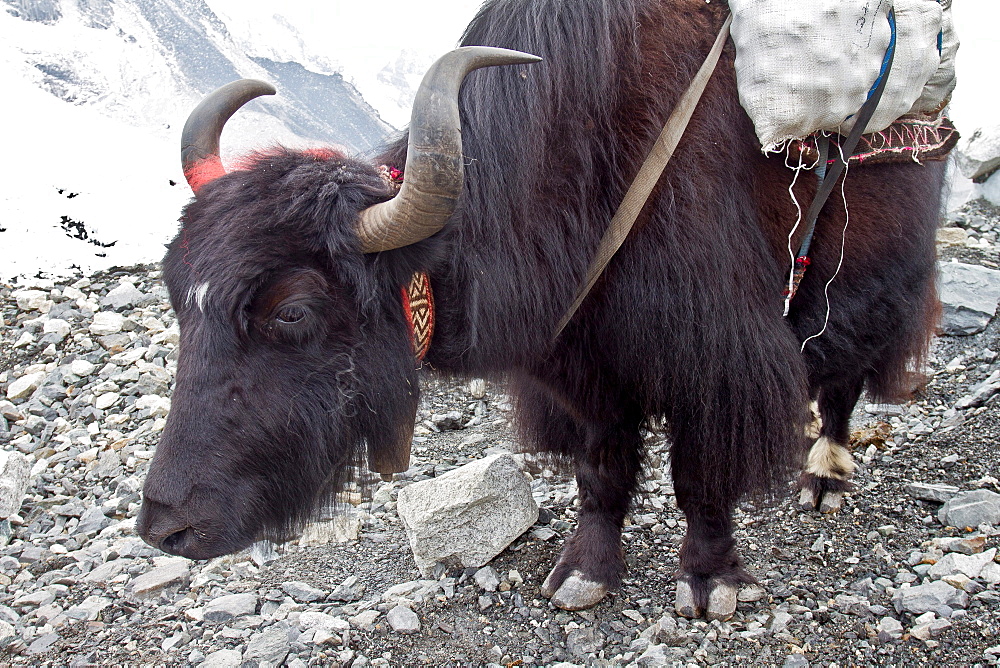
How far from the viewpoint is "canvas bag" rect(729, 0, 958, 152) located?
6.56ft

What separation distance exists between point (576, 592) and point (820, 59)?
1.76m

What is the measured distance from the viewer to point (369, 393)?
6.18ft

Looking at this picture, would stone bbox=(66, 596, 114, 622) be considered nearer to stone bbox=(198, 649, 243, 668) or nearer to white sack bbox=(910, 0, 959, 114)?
stone bbox=(198, 649, 243, 668)

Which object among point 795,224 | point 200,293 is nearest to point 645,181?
point 795,224

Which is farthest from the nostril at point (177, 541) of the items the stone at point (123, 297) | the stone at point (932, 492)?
the stone at point (123, 297)

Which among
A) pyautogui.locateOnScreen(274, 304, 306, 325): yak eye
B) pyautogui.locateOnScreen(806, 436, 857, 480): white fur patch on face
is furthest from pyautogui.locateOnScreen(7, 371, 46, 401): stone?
pyautogui.locateOnScreen(806, 436, 857, 480): white fur patch on face

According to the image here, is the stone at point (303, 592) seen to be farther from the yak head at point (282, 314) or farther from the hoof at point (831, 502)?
the hoof at point (831, 502)

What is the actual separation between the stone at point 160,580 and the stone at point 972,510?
2.77m

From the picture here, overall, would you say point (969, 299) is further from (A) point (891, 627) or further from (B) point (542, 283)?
(B) point (542, 283)

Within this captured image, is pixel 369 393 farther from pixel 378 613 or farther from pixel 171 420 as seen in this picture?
pixel 378 613

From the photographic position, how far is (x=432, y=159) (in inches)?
63.2

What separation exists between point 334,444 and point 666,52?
1406 mm

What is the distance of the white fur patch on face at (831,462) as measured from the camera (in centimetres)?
317

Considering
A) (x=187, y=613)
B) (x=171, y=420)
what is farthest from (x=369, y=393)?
(x=187, y=613)
